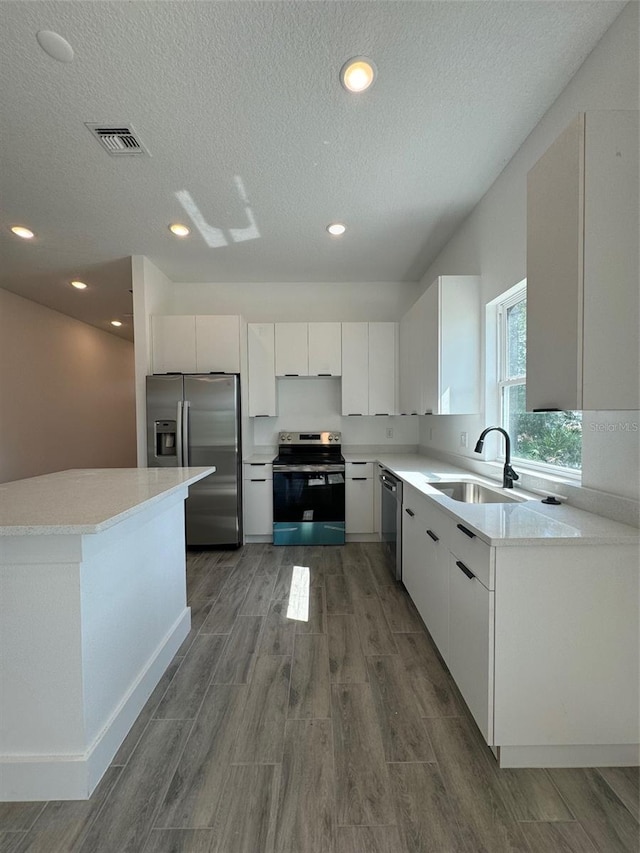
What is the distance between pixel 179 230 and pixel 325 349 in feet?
5.68

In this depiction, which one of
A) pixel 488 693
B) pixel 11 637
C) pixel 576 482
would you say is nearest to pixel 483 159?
pixel 576 482

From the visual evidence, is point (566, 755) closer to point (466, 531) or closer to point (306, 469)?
point (466, 531)

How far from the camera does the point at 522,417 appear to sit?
89.8 inches

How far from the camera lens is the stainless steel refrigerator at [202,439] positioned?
347 cm

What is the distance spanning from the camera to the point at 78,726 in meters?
1.25

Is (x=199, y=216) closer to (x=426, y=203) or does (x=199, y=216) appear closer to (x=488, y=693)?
(x=426, y=203)

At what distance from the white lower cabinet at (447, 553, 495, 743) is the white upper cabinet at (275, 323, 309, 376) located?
2.66m

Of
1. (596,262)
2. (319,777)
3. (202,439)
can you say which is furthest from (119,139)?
(319,777)

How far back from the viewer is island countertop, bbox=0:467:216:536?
1.11m

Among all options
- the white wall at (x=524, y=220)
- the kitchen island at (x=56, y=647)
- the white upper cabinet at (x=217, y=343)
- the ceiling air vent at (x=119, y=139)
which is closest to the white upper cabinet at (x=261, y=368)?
the white upper cabinet at (x=217, y=343)

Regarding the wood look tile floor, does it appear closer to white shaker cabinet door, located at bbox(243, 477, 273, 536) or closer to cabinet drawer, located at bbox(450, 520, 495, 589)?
cabinet drawer, located at bbox(450, 520, 495, 589)

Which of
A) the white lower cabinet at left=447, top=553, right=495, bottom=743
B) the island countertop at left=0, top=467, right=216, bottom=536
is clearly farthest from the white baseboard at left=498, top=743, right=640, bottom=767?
the island countertop at left=0, top=467, right=216, bottom=536

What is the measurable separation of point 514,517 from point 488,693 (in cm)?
66

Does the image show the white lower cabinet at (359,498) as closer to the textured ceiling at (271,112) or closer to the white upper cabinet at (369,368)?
the white upper cabinet at (369,368)
